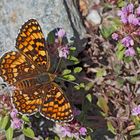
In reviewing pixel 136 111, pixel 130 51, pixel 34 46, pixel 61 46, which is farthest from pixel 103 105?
pixel 34 46

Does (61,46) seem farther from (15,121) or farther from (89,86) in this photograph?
(15,121)

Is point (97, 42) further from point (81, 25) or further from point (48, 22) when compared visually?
point (48, 22)

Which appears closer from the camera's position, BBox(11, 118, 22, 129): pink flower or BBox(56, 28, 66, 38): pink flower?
BBox(11, 118, 22, 129): pink flower

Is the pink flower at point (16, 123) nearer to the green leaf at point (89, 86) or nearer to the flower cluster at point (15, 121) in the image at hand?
the flower cluster at point (15, 121)

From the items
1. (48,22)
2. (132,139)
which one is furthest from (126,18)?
(132,139)

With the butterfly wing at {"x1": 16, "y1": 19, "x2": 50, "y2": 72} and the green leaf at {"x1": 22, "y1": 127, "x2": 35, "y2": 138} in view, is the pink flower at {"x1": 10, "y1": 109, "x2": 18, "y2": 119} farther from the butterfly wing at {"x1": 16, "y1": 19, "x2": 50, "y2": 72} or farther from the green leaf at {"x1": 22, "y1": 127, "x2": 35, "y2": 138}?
the butterfly wing at {"x1": 16, "y1": 19, "x2": 50, "y2": 72}

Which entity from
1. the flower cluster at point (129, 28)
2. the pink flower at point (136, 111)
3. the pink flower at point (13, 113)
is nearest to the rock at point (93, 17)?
the flower cluster at point (129, 28)

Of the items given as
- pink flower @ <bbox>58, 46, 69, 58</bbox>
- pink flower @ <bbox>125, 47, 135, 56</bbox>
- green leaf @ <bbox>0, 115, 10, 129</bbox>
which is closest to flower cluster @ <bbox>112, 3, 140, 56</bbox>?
pink flower @ <bbox>125, 47, 135, 56</bbox>

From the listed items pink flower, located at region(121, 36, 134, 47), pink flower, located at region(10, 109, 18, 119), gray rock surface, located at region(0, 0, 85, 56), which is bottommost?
pink flower, located at region(10, 109, 18, 119)
